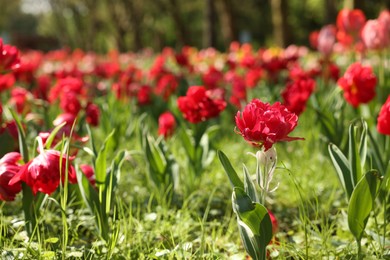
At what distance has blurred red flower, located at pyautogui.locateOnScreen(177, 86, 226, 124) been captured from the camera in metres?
2.53

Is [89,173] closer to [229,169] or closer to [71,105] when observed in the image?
[229,169]

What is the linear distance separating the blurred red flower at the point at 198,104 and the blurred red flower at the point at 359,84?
2.12 ft

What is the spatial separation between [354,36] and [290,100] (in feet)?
5.59

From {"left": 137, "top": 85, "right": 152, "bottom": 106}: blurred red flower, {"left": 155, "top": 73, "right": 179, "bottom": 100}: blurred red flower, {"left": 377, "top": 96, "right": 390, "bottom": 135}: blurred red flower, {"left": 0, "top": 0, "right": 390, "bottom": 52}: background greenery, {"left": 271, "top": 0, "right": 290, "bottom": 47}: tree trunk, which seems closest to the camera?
{"left": 377, "top": 96, "right": 390, "bottom": 135}: blurred red flower

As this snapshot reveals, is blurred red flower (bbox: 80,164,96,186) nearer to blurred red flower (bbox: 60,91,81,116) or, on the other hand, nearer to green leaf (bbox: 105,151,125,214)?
green leaf (bbox: 105,151,125,214)

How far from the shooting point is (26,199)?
1.94 meters

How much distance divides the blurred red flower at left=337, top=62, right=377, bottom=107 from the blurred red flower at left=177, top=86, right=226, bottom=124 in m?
0.65

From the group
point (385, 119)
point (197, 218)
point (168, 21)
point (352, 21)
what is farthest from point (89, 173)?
point (168, 21)

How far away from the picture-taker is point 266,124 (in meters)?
1.44

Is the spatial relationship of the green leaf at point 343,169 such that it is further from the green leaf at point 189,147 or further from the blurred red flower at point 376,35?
the blurred red flower at point 376,35

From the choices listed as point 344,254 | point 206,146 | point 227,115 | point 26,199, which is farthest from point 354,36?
point 26,199

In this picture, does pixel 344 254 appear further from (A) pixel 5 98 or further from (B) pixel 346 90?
(A) pixel 5 98

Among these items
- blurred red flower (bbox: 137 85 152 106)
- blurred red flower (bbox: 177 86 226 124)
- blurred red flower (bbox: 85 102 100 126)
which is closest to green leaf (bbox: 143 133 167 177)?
blurred red flower (bbox: 177 86 226 124)

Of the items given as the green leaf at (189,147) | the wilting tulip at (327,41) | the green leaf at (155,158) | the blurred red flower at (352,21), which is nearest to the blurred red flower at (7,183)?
the green leaf at (155,158)
